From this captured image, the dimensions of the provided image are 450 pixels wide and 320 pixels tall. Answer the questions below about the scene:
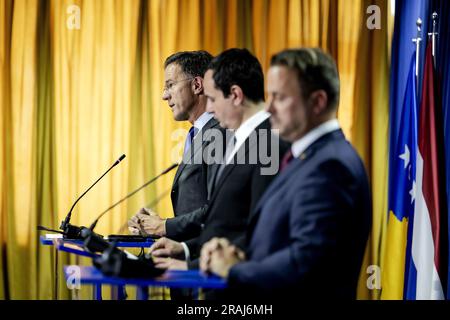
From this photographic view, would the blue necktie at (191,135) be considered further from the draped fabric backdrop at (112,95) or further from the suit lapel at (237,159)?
the draped fabric backdrop at (112,95)

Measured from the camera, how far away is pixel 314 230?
1959mm

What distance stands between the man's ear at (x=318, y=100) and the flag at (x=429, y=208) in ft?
8.39

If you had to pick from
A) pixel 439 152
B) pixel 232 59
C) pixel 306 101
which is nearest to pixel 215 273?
pixel 306 101

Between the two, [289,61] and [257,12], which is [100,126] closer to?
[257,12]

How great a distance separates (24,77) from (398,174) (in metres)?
3.02

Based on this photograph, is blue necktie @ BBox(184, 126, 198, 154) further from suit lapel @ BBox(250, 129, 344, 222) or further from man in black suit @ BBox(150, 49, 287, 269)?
suit lapel @ BBox(250, 129, 344, 222)

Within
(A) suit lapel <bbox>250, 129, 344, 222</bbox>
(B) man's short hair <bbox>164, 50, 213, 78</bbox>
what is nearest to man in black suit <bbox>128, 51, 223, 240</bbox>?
(B) man's short hair <bbox>164, 50, 213, 78</bbox>

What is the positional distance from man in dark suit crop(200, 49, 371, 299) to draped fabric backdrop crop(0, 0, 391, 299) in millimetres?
3758

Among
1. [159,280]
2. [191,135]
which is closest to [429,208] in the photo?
[191,135]

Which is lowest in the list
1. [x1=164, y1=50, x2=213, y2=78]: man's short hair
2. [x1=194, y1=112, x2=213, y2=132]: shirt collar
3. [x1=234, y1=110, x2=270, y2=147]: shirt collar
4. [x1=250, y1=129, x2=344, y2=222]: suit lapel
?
[x1=250, y1=129, x2=344, y2=222]: suit lapel

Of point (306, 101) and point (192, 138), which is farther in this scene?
point (192, 138)

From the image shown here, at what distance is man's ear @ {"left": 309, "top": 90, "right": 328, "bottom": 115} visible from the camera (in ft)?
7.01

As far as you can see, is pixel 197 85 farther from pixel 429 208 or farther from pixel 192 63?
pixel 429 208

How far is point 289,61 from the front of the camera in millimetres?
2150
